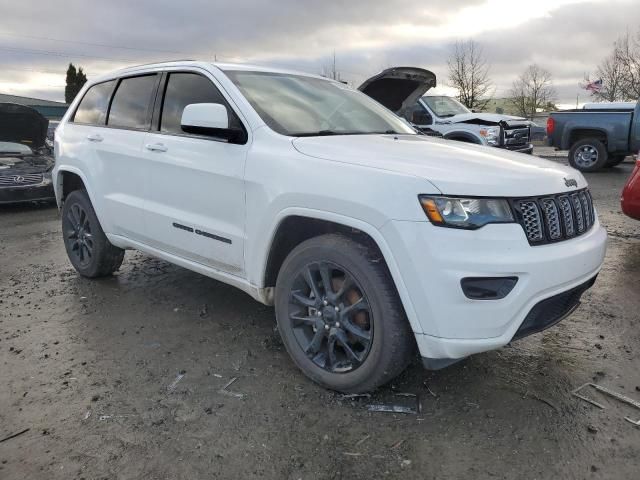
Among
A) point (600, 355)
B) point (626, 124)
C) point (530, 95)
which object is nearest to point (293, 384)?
point (600, 355)

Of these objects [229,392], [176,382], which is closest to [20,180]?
[176,382]

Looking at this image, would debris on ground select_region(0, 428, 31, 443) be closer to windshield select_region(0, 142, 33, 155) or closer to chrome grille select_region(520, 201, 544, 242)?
chrome grille select_region(520, 201, 544, 242)

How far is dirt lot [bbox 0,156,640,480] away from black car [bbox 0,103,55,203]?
552 cm

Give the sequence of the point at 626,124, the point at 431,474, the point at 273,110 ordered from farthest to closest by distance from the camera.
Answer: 1. the point at 626,124
2. the point at 273,110
3. the point at 431,474

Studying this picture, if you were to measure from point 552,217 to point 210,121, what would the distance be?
1954 mm

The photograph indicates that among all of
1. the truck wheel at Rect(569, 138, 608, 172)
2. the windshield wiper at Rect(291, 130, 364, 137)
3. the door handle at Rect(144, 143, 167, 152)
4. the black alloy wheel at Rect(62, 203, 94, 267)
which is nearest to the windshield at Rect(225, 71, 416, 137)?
the windshield wiper at Rect(291, 130, 364, 137)

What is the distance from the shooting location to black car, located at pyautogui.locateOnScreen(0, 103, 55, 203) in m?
9.16

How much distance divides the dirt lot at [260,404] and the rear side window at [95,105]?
161 cm

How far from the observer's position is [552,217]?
8.91 feet

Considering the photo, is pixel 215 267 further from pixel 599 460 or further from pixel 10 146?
pixel 10 146

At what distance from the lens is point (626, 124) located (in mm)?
11781

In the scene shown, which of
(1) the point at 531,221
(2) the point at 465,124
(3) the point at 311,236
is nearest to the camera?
(1) the point at 531,221

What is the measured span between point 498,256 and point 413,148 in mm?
906

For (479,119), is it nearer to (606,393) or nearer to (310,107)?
(310,107)
